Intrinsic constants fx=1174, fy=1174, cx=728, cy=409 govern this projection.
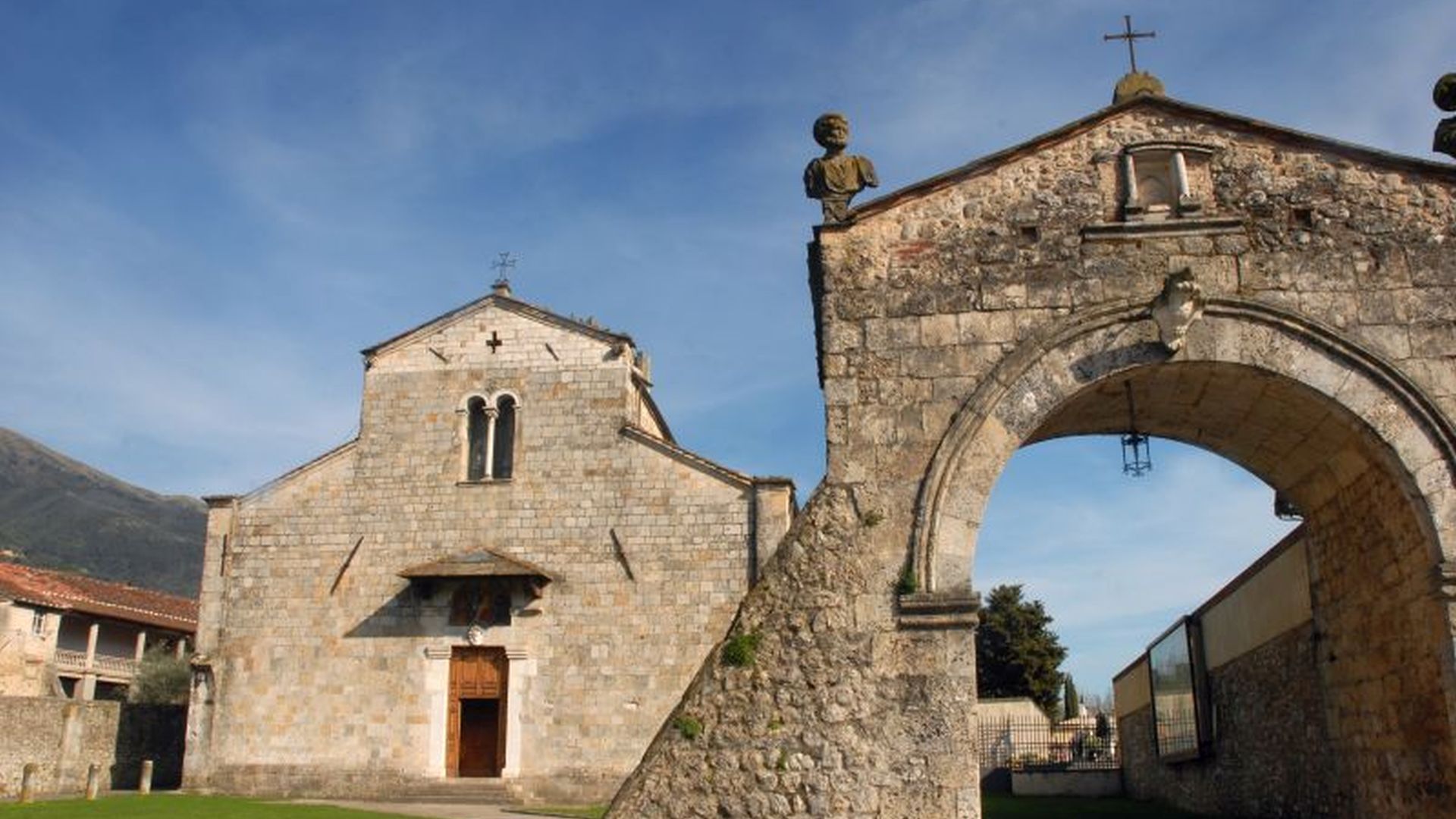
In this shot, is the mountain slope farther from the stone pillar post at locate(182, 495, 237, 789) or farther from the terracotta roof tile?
the stone pillar post at locate(182, 495, 237, 789)

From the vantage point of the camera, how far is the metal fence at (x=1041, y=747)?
25.9m

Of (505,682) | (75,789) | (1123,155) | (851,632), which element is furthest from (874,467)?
(75,789)

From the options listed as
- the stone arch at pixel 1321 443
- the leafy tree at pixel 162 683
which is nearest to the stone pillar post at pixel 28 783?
the leafy tree at pixel 162 683

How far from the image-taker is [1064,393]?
344 inches

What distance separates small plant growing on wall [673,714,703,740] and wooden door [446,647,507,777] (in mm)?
13815

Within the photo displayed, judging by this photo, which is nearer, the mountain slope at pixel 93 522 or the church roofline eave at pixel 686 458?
the church roofline eave at pixel 686 458

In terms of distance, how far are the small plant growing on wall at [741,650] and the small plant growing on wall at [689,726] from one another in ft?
1.48

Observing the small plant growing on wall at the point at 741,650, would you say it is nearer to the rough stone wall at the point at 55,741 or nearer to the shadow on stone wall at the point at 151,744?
the rough stone wall at the point at 55,741

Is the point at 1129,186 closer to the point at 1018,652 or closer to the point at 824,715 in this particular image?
the point at 824,715

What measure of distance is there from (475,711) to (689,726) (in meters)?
14.3

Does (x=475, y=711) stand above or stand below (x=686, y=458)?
below

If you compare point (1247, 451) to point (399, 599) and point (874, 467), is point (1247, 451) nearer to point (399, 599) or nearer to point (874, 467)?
point (874, 467)

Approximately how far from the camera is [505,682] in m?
21.3

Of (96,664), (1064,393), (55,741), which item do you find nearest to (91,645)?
(96,664)
